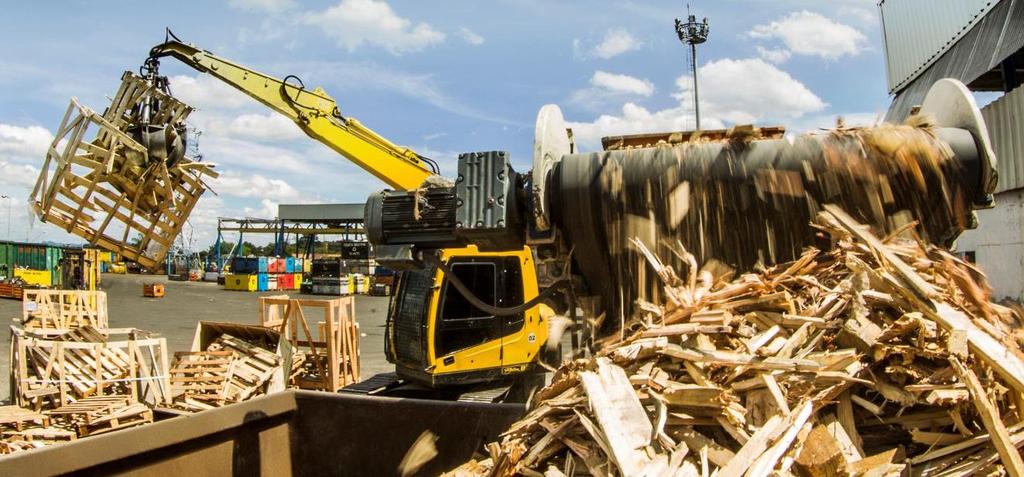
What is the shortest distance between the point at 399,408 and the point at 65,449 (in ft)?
4.98

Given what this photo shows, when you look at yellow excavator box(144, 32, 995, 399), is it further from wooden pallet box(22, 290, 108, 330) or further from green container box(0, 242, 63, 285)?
green container box(0, 242, 63, 285)

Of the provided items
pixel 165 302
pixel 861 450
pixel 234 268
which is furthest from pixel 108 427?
pixel 234 268

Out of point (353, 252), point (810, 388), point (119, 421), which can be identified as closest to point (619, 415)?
point (810, 388)

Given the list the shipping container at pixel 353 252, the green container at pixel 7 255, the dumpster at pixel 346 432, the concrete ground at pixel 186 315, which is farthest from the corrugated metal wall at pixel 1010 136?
the green container at pixel 7 255

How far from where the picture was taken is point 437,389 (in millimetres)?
7355

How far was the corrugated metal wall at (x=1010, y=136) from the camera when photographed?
43.6 ft

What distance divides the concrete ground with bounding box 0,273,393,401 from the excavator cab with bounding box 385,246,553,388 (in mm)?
4746

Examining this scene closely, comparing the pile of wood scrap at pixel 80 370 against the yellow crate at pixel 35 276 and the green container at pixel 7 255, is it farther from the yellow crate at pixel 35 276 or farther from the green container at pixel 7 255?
the green container at pixel 7 255

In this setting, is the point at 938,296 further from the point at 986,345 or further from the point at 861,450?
the point at 861,450

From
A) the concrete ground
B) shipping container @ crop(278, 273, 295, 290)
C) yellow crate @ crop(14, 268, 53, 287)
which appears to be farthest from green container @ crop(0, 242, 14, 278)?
shipping container @ crop(278, 273, 295, 290)

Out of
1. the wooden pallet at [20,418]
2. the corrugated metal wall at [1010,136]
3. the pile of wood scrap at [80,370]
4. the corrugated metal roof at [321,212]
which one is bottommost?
the wooden pallet at [20,418]

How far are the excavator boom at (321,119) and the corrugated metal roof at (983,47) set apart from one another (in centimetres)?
1005

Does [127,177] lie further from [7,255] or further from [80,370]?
[7,255]

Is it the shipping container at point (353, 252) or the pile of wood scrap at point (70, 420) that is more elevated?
the shipping container at point (353, 252)
